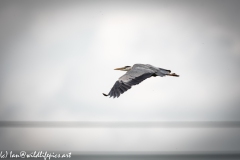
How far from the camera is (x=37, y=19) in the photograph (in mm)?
42844

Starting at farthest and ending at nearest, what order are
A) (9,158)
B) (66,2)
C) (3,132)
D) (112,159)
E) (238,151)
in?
(66,2), (238,151), (3,132), (112,159), (9,158)

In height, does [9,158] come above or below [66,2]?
below

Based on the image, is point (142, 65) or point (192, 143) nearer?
point (142, 65)

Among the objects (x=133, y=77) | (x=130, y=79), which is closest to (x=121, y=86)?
(x=130, y=79)

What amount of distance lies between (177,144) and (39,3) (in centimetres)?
3167

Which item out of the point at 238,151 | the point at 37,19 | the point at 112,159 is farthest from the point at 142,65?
the point at 37,19

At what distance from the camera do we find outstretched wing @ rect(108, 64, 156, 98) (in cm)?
957

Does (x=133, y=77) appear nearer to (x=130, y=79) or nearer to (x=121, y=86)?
(x=130, y=79)

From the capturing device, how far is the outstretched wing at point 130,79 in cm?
957

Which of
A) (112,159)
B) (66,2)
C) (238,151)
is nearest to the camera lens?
(112,159)

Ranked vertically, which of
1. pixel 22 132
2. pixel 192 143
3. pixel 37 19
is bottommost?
pixel 22 132

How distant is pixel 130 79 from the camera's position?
10.1m

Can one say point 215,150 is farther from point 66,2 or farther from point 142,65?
point 66,2

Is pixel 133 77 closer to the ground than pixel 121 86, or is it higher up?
higher up
